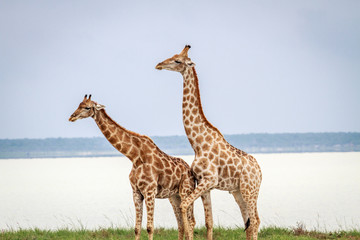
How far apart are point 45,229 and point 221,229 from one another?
3574 millimetres

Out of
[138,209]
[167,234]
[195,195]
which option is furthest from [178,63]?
[167,234]

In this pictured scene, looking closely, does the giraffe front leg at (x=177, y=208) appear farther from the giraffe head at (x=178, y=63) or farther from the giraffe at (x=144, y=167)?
the giraffe head at (x=178, y=63)

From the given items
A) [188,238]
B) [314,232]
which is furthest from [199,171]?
[314,232]

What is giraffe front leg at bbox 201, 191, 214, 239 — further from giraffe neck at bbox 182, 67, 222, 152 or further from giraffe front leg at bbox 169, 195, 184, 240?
giraffe neck at bbox 182, 67, 222, 152

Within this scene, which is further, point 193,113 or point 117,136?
point 193,113

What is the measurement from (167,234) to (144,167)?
10.3 ft

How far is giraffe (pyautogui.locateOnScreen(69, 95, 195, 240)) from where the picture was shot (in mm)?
7191

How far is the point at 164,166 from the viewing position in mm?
7414

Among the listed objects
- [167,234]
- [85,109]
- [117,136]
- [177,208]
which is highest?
[85,109]

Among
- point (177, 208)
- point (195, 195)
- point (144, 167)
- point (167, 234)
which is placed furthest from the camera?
point (167, 234)

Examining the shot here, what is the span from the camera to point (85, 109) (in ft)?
23.5

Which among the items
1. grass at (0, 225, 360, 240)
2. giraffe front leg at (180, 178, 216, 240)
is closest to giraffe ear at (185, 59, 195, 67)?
giraffe front leg at (180, 178, 216, 240)

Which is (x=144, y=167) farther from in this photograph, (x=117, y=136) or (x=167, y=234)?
A: (x=167, y=234)

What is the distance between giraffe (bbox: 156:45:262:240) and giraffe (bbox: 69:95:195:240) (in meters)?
0.28
